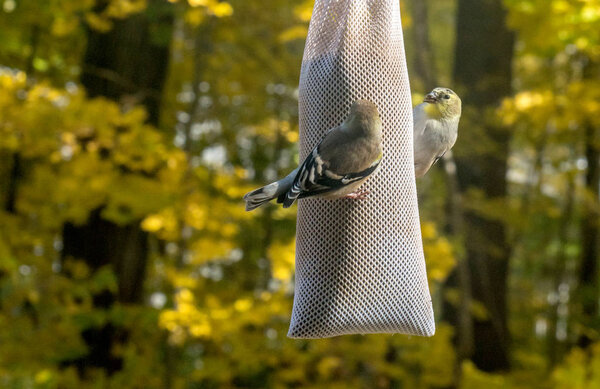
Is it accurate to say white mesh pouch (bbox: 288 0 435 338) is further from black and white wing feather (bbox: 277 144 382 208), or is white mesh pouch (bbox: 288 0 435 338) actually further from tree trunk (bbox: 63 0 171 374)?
tree trunk (bbox: 63 0 171 374)

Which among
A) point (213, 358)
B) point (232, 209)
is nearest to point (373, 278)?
point (232, 209)

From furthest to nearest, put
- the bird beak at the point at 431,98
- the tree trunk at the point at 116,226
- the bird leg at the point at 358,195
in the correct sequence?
the tree trunk at the point at 116,226, the bird leg at the point at 358,195, the bird beak at the point at 431,98

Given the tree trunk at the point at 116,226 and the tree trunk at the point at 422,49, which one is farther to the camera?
the tree trunk at the point at 116,226

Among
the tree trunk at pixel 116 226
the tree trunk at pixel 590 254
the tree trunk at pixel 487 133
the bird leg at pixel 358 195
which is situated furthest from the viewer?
the tree trunk at pixel 590 254

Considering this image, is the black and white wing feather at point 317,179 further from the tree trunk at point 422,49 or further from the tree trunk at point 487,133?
the tree trunk at point 487,133

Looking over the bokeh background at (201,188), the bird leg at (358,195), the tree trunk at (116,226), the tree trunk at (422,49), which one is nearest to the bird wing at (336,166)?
the bird leg at (358,195)

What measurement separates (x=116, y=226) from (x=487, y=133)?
14.1 ft

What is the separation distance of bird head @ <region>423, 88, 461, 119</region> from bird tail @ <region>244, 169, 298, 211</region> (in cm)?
56

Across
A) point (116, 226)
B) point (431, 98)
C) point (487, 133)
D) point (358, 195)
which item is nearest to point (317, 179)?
point (358, 195)

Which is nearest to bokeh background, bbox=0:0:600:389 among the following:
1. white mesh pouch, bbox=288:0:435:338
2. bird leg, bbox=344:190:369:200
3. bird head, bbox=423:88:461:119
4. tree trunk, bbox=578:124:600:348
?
tree trunk, bbox=578:124:600:348

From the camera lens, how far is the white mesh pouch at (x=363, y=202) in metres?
2.72

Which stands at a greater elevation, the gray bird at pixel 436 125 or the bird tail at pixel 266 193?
the gray bird at pixel 436 125

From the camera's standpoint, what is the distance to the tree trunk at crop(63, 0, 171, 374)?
782 cm

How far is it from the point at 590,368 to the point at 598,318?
5236mm
